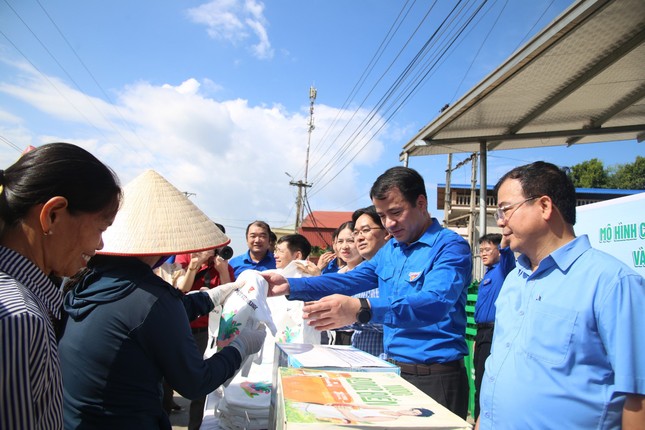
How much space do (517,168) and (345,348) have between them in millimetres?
1138

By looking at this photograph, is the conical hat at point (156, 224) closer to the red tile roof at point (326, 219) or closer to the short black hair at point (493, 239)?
the short black hair at point (493, 239)

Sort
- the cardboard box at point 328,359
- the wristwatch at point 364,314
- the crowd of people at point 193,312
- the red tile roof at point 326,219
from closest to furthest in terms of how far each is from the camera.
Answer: the crowd of people at point 193,312 < the cardboard box at point 328,359 < the wristwatch at point 364,314 < the red tile roof at point 326,219

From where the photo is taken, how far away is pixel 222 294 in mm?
2168

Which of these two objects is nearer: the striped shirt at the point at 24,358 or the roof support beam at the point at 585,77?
the striped shirt at the point at 24,358

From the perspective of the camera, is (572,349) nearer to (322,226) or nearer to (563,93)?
(563,93)

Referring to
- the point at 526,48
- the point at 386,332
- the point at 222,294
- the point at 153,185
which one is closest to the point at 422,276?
the point at 386,332

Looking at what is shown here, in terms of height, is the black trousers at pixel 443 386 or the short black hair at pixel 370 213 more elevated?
the short black hair at pixel 370 213

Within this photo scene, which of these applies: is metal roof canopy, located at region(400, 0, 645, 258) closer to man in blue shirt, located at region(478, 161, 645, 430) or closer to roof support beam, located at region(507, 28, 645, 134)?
roof support beam, located at region(507, 28, 645, 134)

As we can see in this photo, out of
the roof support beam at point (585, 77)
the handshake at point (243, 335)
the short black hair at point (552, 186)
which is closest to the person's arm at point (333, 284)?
the handshake at point (243, 335)

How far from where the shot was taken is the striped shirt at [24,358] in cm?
76

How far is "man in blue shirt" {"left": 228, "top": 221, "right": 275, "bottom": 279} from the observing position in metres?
4.67

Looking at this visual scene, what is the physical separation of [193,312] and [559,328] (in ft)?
5.46

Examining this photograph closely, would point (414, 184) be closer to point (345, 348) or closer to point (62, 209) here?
point (345, 348)

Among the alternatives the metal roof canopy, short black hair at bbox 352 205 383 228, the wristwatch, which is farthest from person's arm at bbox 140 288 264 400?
the metal roof canopy
